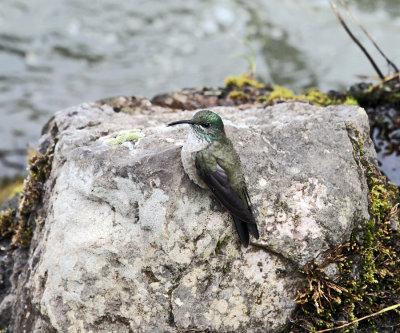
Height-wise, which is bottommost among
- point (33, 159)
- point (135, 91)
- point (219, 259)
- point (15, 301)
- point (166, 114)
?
point (15, 301)

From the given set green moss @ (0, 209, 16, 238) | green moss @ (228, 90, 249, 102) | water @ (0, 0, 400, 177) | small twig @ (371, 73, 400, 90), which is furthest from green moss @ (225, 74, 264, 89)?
water @ (0, 0, 400, 177)

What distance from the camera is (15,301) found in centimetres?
509

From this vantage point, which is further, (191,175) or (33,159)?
(33,159)

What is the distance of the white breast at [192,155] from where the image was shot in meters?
4.29

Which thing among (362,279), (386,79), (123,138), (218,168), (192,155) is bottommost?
(362,279)

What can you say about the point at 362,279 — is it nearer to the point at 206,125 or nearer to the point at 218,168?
the point at 218,168

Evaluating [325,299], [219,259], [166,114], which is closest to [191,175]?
[219,259]

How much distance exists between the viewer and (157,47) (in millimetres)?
14125

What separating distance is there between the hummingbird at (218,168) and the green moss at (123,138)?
82cm

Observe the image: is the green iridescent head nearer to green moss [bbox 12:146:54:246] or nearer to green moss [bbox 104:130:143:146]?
green moss [bbox 104:130:143:146]

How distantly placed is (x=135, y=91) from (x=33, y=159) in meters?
7.29

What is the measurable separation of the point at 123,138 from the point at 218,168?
1.24m

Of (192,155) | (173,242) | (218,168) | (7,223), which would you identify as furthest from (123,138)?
(7,223)

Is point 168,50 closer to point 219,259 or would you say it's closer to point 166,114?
point 166,114
